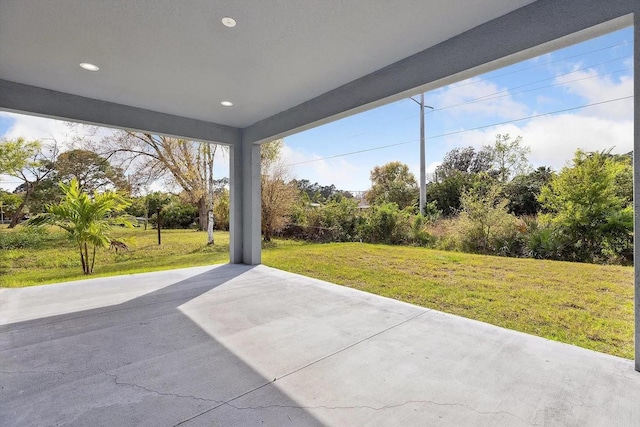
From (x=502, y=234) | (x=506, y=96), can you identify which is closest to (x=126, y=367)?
(x=502, y=234)

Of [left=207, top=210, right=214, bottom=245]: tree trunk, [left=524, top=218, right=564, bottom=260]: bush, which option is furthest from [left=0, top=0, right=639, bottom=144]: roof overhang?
[left=207, top=210, right=214, bottom=245]: tree trunk

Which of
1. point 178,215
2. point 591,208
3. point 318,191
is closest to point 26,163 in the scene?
point 178,215

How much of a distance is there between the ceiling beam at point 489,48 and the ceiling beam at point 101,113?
2.53 meters

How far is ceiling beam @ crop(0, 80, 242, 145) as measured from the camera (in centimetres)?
371

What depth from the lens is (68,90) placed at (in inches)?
156

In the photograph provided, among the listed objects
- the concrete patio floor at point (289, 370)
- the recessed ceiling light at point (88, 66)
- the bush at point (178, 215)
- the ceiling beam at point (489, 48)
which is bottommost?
the concrete patio floor at point (289, 370)

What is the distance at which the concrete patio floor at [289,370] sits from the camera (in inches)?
62.4

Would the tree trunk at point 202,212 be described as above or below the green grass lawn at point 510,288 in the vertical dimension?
above

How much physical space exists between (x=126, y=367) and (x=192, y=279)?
2646 millimetres

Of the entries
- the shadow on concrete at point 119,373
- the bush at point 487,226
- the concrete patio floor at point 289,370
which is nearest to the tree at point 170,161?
the concrete patio floor at point 289,370

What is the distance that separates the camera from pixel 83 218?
5020mm

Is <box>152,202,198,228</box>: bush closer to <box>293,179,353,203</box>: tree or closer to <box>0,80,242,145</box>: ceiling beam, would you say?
<box>0,80,242,145</box>: ceiling beam

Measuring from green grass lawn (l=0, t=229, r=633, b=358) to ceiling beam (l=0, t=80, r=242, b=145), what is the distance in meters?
2.06

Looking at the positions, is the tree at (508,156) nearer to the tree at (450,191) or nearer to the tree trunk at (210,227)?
the tree at (450,191)
